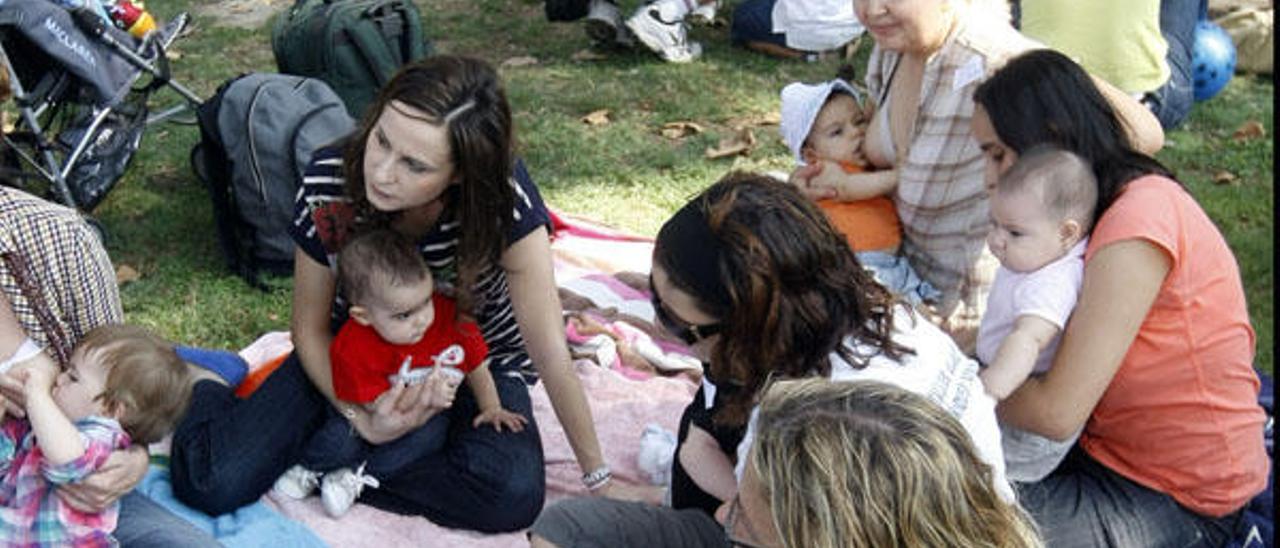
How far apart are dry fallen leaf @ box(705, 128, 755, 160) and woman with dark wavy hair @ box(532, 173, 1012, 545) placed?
342cm

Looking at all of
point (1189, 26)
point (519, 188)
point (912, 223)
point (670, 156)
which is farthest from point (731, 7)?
point (519, 188)

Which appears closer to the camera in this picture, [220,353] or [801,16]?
[220,353]

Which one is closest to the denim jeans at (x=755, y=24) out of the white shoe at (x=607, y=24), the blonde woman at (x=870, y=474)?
the white shoe at (x=607, y=24)

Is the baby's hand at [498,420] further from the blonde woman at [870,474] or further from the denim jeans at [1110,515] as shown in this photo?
the blonde woman at [870,474]

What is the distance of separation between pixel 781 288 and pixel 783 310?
4 cm

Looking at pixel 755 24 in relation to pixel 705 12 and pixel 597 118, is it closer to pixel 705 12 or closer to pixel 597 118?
pixel 705 12

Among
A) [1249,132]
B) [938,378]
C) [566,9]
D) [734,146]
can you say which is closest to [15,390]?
[938,378]

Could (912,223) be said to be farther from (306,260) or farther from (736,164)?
(736,164)

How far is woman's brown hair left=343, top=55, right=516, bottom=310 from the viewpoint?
9.20 ft

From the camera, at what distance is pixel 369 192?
2867 millimetres

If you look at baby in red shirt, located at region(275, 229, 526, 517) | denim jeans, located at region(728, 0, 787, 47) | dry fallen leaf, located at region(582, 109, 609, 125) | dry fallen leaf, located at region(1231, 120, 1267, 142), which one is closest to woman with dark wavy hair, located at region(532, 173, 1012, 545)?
baby in red shirt, located at region(275, 229, 526, 517)

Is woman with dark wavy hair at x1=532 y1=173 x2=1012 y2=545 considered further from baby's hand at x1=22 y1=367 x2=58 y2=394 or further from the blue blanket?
baby's hand at x1=22 y1=367 x2=58 y2=394

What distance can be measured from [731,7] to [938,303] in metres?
4.63

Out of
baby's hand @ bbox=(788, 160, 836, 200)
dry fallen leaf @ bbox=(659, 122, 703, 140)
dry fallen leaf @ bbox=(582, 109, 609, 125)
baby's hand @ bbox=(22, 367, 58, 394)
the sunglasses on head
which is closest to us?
the sunglasses on head
